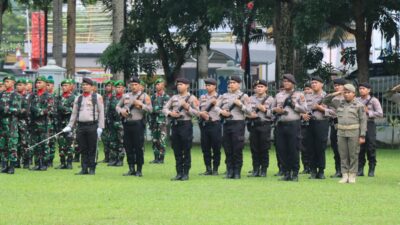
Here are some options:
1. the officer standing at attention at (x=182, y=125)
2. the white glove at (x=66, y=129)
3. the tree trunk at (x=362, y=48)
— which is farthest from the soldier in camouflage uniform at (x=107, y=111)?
the tree trunk at (x=362, y=48)

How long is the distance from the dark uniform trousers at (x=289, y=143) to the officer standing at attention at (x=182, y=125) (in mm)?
1599

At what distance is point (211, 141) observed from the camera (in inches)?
904

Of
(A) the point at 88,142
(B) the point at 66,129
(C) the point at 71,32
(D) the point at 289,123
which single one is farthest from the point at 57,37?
(D) the point at 289,123

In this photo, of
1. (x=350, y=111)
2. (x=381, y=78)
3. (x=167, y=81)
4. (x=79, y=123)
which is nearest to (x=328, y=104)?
(x=350, y=111)

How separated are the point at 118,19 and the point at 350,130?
1681 cm

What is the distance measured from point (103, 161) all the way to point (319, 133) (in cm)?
641

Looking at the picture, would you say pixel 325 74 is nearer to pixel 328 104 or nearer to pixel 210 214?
pixel 328 104

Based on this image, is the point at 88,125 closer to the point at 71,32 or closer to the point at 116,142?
the point at 116,142

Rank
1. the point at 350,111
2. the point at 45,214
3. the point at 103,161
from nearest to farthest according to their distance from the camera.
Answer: the point at 45,214, the point at 350,111, the point at 103,161

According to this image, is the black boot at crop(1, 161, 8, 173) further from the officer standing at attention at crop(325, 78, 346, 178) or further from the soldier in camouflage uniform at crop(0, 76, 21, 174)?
the officer standing at attention at crop(325, 78, 346, 178)

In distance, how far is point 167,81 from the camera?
126ft

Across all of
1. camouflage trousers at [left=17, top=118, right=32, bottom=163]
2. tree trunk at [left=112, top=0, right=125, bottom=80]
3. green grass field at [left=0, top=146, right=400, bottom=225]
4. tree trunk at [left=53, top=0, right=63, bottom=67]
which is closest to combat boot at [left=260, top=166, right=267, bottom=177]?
green grass field at [left=0, top=146, right=400, bottom=225]

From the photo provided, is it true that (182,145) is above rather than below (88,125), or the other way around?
below

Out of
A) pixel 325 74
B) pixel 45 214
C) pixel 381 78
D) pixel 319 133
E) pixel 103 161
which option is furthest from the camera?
pixel 325 74
